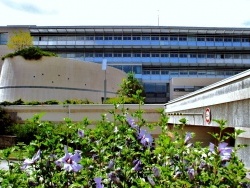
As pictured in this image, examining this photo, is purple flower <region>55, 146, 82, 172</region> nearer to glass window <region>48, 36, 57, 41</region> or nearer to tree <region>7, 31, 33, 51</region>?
tree <region>7, 31, 33, 51</region>

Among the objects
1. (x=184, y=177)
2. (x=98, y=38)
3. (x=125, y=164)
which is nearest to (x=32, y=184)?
(x=125, y=164)

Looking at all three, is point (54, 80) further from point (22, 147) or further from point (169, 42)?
point (22, 147)

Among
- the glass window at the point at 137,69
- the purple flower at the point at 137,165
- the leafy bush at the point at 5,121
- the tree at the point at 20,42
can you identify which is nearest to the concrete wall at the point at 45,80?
the leafy bush at the point at 5,121

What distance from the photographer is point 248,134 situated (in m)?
9.34

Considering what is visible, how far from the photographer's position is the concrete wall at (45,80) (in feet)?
127

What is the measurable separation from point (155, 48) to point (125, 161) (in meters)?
59.8

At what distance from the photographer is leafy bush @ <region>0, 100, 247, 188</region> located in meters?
2.41

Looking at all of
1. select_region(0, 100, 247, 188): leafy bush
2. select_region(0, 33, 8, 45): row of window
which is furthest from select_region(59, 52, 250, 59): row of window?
select_region(0, 100, 247, 188): leafy bush

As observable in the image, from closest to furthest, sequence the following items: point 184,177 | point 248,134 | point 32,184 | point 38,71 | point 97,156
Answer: point 184,177, point 32,184, point 97,156, point 248,134, point 38,71

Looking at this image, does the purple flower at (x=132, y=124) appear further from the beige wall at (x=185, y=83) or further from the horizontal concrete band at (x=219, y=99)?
the beige wall at (x=185, y=83)

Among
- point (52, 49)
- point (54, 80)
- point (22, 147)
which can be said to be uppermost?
point (52, 49)

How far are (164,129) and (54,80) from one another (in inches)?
1461

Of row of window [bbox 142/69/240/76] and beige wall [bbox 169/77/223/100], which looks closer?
beige wall [bbox 169/77/223/100]

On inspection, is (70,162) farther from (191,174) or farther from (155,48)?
(155,48)
